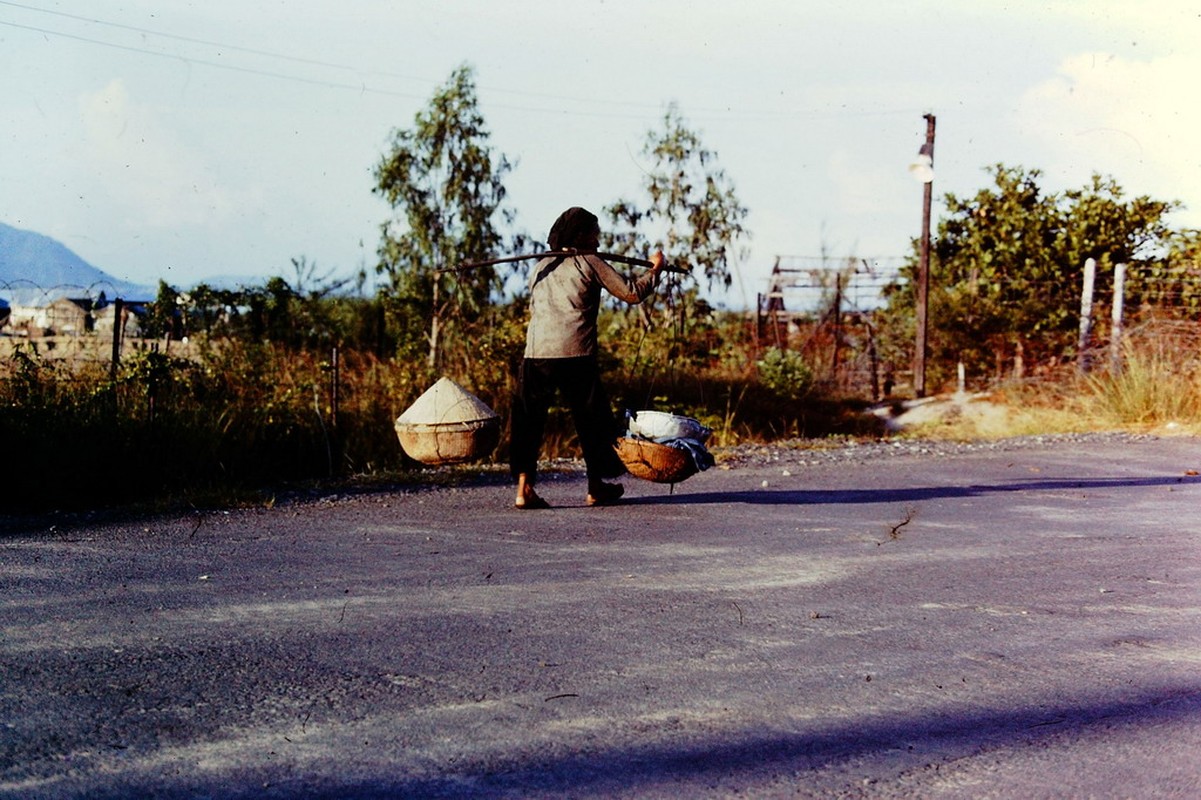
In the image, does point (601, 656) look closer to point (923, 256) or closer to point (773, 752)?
point (773, 752)

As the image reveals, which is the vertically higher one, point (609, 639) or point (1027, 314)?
point (1027, 314)

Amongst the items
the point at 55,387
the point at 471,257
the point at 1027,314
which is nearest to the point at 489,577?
the point at 55,387

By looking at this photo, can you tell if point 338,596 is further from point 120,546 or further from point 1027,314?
point 1027,314

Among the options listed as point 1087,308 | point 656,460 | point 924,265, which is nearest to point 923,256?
point 924,265

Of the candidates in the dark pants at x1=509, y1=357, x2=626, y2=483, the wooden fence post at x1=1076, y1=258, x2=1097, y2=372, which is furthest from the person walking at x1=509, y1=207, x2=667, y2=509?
the wooden fence post at x1=1076, y1=258, x2=1097, y2=372

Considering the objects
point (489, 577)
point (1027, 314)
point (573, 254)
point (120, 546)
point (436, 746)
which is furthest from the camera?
point (1027, 314)

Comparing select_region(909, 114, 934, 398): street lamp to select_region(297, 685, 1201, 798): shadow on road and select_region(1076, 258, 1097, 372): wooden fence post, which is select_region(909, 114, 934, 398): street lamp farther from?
select_region(297, 685, 1201, 798): shadow on road

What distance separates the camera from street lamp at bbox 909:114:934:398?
24.4 metres

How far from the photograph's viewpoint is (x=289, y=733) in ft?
12.5

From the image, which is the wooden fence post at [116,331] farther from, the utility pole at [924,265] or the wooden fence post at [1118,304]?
the utility pole at [924,265]

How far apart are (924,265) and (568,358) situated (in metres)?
17.5

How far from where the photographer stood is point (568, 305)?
8.59m

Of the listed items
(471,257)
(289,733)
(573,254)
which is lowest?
(289,733)

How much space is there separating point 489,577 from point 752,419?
12.0 meters
